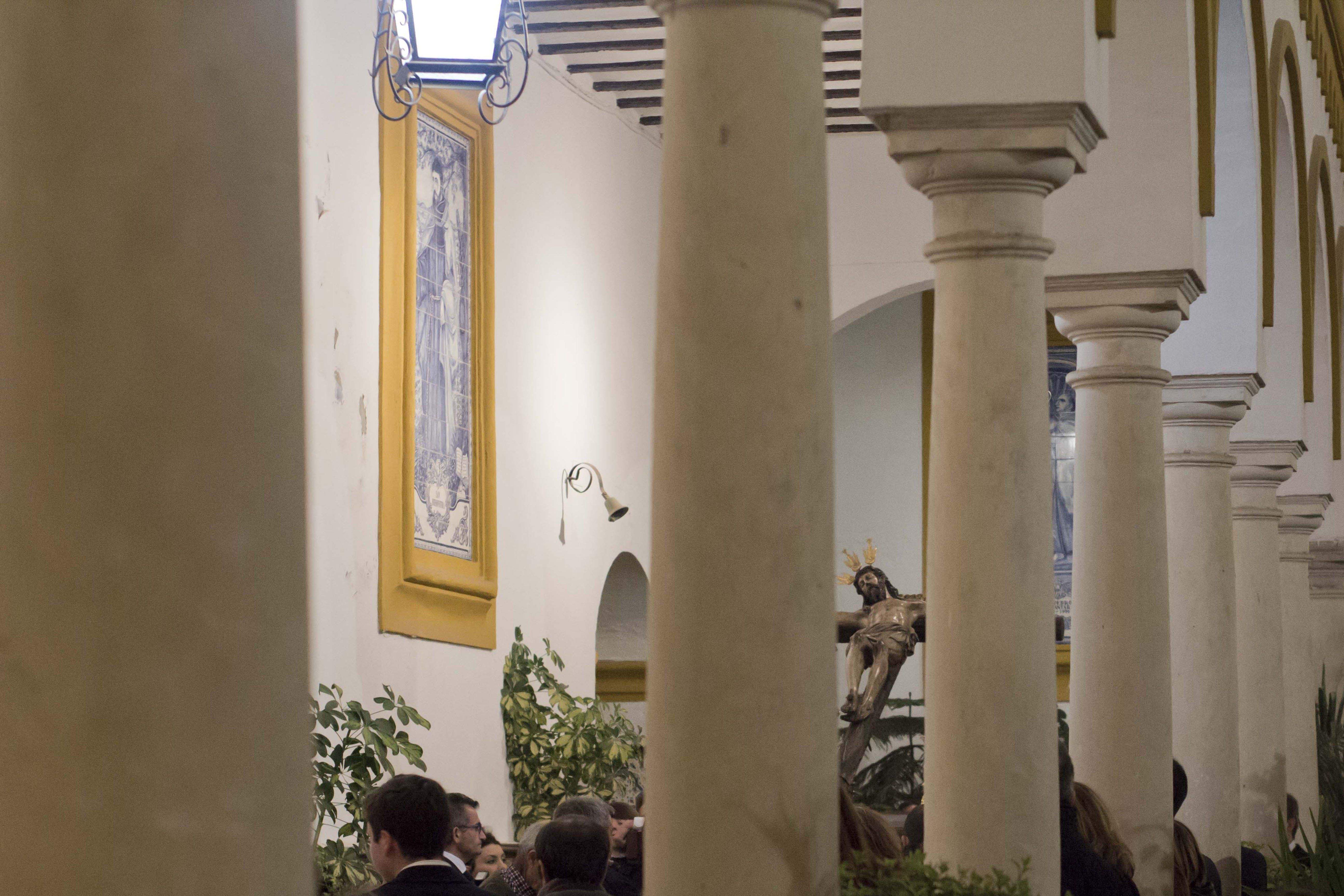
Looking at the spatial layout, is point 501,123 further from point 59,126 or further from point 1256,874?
point 59,126

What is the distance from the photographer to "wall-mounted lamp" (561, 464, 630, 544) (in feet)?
39.9

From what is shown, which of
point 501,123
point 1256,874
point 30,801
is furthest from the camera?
point 501,123

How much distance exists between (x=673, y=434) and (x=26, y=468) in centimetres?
200

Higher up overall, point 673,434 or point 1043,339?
point 1043,339

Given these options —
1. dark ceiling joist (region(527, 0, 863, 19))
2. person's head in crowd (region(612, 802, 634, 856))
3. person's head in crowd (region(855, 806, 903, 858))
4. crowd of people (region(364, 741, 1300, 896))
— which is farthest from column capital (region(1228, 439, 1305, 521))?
person's head in crowd (region(855, 806, 903, 858))

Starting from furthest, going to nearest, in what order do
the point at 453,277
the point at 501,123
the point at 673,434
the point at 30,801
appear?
the point at 501,123, the point at 453,277, the point at 673,434, the point at 30,801

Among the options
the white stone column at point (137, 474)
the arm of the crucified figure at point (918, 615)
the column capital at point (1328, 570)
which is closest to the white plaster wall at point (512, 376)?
the arm of the crucified figure at point (918, 615)

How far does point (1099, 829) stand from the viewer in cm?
589

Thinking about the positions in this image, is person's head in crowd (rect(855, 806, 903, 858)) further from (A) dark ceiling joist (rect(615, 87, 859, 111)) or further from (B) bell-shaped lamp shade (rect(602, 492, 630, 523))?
(A) dark ceiling joist (rect(615, 87, 859, 111))

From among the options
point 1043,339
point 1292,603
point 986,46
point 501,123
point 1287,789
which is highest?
point 501,123

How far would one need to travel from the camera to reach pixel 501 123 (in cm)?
1141

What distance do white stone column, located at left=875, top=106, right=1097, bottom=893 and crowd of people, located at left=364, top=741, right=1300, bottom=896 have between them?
258mm

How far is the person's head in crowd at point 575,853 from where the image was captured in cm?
429

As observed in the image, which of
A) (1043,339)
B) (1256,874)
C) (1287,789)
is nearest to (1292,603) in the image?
(1287,789)
